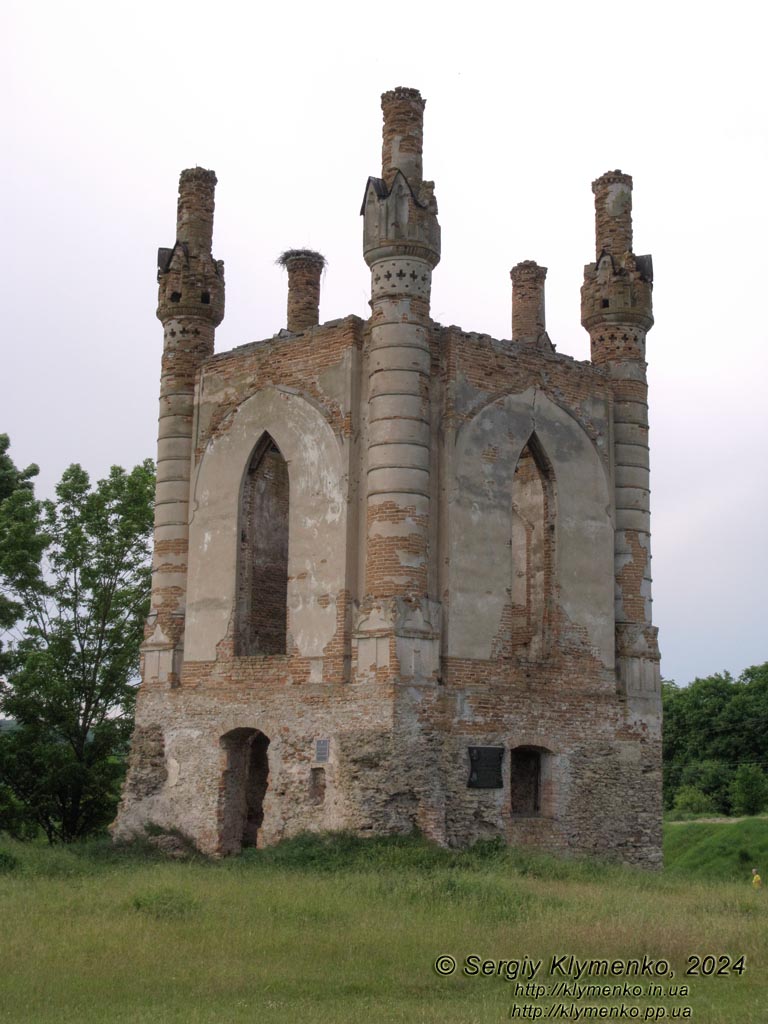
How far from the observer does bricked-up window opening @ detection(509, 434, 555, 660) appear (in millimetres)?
17781

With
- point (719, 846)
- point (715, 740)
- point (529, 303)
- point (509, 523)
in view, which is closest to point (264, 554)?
point (509, 523)

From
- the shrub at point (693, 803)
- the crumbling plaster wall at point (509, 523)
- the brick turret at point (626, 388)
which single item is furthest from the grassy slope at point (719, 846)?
the crumbling plaster wall at point (509, 523)

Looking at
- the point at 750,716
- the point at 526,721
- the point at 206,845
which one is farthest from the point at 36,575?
the point at 750,716

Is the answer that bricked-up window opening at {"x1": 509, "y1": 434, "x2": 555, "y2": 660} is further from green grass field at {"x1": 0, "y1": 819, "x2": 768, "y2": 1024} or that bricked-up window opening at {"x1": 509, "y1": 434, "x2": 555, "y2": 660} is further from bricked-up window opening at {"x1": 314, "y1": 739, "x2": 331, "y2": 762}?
green grass field at {"x1": 0, "y1": 819, "x2": 768, "y2": 1024}

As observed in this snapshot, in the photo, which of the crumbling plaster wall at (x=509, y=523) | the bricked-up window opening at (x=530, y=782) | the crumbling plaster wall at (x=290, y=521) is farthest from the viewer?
the bricked-up window opening at (x=530, y=782)

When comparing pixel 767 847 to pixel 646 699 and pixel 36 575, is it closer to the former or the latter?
pixel 646 699

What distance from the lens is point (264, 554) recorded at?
729 inches

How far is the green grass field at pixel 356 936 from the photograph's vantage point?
891 centimetres

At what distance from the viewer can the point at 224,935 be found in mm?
10969

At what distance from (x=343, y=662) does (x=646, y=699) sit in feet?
15.1

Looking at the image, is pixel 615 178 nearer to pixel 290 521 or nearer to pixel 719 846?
pixel 290 521

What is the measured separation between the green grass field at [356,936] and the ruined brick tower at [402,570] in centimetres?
142

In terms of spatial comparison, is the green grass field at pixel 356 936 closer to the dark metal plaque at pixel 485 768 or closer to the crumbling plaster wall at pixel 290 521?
the dark metal plaque at pixel 485 768

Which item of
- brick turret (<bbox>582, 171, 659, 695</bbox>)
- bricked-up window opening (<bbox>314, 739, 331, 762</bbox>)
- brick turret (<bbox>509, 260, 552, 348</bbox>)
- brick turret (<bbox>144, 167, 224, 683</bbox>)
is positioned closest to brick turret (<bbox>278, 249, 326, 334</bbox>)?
brick turret (<bbox>144, 167, 224, 683</bbox>)
